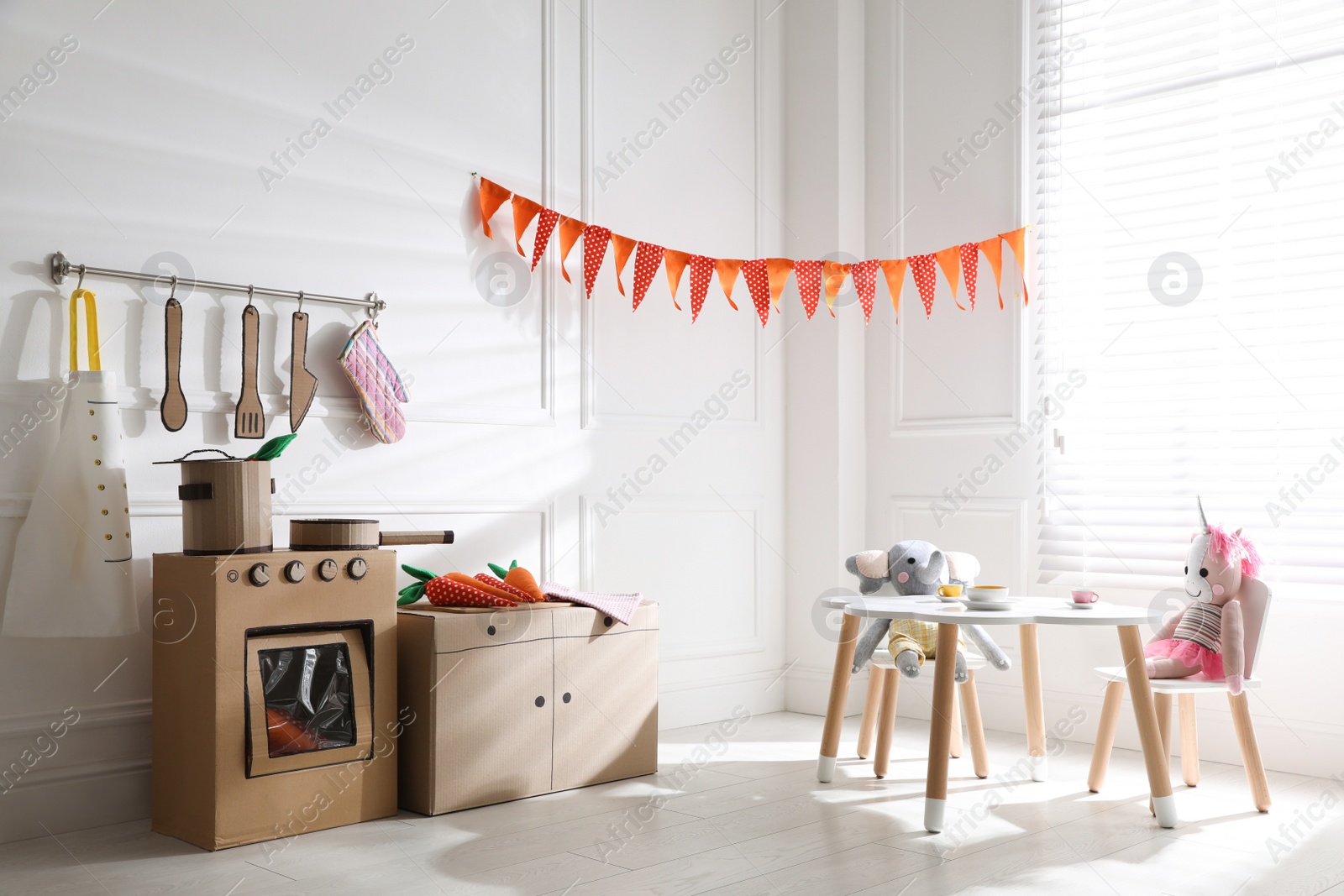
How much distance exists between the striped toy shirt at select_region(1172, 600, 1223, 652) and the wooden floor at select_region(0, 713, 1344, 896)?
40cm

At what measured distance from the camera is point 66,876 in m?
2.17

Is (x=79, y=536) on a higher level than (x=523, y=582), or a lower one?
higher

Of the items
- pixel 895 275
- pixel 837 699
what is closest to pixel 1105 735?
pixel 837 699

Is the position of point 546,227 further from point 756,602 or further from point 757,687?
point 757,687

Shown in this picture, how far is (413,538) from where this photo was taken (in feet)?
9.06

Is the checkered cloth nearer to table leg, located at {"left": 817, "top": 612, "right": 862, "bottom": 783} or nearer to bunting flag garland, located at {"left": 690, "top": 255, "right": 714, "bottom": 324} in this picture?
table leg, located at {"left": 817, "top": 612, "right": 862, "bottom": 783}

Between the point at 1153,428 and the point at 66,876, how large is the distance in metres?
3.07

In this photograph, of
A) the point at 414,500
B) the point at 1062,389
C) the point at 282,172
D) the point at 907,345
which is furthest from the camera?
the point at 907,345

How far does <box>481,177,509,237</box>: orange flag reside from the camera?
3.28 meters

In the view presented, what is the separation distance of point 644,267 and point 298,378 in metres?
1.18

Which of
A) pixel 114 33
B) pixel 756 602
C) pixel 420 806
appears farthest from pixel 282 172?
pixel 756 602

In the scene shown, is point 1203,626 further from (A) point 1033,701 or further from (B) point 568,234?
(B) point 568,234

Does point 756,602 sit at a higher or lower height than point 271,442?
lower

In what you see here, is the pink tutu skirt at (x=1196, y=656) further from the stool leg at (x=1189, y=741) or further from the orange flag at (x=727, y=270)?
the orange flag at (x=727, y=270)
